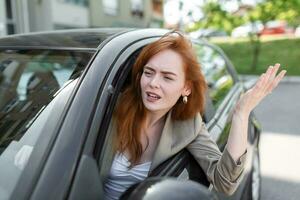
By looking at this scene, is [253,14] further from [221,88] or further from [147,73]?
[147,73]

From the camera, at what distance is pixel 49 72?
200 cm

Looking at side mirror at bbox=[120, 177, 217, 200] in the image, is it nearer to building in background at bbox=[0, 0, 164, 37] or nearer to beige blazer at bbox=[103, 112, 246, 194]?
beige blazer at bbox=[103, 112, 246, 194]

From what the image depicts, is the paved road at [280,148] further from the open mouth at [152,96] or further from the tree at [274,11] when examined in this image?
the tree at [274,11]

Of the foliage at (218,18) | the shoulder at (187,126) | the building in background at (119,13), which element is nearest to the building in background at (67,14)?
the building in background at (119,13)

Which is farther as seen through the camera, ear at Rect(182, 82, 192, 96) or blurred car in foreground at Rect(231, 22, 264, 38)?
blurred car in foreground at Rect(231, 22, 264, 38)

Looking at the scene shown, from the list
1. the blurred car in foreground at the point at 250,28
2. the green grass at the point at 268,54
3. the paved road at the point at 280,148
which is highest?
the blurred car in foreground at the point at 250,28

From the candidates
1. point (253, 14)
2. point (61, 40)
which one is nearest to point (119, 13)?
point (253, 14)

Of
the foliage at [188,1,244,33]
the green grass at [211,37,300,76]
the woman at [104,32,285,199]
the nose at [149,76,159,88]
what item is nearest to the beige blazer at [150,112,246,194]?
the woman at [104,32,285,199]

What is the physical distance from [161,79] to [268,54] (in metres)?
17.9

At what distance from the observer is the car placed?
1.39m

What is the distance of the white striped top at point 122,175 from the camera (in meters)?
1.78

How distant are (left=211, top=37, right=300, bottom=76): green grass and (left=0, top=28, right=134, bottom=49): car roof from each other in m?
14.1

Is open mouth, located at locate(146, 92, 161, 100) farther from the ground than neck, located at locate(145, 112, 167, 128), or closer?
farther from the ground

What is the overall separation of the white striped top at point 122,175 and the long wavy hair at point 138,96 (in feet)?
0.09
